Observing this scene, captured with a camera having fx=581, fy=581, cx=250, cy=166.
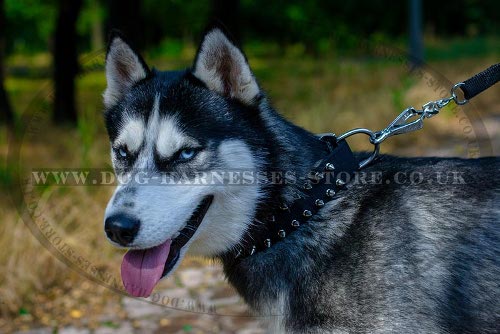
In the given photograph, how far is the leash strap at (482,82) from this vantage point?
2982 millimetres

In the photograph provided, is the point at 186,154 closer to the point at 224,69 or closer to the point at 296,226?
the point at 224,69

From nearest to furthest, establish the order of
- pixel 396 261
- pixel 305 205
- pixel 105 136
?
1. pixel 396 261
2. pixel 305 205
3. pixel 105 136

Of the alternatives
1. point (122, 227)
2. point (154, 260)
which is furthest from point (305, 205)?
point (122, 227)

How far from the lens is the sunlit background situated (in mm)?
4371

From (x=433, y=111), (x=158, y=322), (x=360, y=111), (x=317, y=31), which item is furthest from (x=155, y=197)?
(x=317, y=31)

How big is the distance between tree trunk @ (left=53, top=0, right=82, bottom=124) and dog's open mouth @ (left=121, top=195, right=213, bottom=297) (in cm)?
740

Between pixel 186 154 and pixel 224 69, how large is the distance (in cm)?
45

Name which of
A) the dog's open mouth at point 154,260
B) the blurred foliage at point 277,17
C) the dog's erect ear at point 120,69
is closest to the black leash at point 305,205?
the dog's open mouth at point 154,260

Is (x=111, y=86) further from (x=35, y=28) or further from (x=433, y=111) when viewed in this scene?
(x=35, y=28)

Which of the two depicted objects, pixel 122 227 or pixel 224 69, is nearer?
pixel 122 227

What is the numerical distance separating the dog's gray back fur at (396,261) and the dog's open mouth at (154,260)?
34 centimetres

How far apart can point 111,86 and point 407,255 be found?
168 cm

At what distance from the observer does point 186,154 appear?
8.44 feet

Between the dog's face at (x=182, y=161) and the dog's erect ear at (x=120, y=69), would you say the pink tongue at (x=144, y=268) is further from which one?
the dog's erect ear at (x=120, y=69)
